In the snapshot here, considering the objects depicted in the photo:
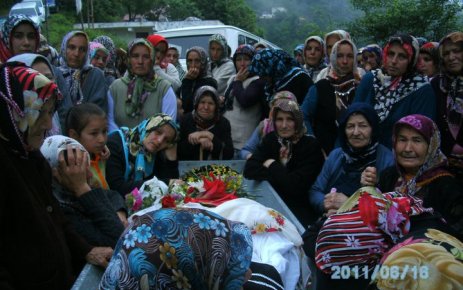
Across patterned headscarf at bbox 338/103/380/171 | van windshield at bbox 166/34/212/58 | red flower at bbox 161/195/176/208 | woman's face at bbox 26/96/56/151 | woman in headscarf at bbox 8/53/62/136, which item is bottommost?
red flower at bbox 161/195/176/208

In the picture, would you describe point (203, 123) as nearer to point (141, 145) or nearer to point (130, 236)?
point (141, 145)

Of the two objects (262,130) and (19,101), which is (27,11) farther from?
(19,101)

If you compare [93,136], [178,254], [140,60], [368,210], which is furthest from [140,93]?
[178,254]

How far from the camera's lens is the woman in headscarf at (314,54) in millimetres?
6562

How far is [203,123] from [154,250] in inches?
140

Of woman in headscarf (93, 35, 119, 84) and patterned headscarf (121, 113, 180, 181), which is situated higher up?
woman in headscarf (93, 35, 119, 84)

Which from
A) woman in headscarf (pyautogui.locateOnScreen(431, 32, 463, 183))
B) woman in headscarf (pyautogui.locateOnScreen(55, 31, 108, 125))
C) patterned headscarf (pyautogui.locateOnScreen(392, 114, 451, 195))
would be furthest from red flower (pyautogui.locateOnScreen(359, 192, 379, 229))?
woman in headscarf (pyautogui.locateOnScreen(55, 31, 108, 125))

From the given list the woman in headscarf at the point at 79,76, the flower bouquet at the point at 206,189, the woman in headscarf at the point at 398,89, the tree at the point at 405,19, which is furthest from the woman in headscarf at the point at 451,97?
the tree at the point at 405,19

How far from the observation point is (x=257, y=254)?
258cm

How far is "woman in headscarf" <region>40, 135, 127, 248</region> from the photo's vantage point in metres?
2.72

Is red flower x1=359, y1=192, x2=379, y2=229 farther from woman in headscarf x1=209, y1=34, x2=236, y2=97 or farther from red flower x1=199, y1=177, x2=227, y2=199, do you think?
woman in headscarf x1=209, y1=34, x2=236, y2=97

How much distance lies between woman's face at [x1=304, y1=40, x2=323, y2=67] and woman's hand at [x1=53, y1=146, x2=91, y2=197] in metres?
4.38

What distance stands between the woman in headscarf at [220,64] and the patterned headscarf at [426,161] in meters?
3.51

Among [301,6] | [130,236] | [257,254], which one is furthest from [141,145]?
[301,6]
